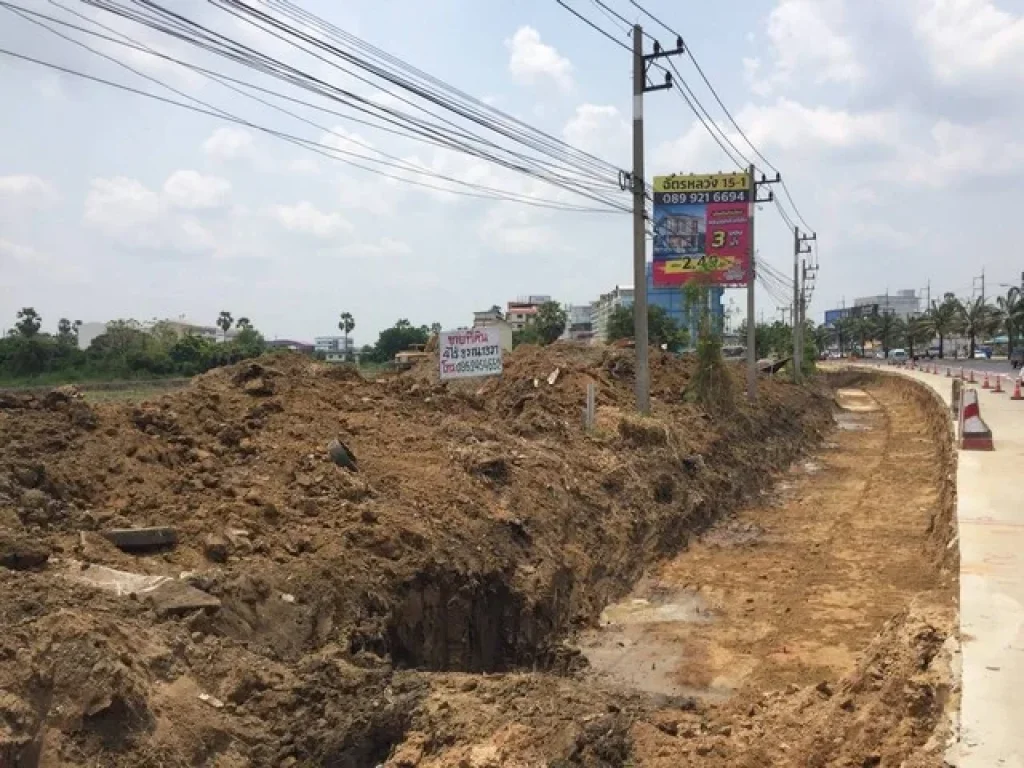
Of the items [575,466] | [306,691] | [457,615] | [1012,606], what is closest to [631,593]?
[575,466]

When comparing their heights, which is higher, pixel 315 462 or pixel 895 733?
pixel 315 462

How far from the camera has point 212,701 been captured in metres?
4.75

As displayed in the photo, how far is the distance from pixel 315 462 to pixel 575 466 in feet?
16.1

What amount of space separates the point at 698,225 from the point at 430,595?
111 ft

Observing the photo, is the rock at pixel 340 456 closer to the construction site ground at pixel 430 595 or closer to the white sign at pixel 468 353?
the construction site ground at pixel 430 595

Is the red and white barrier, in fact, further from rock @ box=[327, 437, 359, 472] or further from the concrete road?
rock @ box=[327, 437, 359, 472]

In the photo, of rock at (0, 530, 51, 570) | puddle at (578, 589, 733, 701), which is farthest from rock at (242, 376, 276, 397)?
rock at (0, 530, 51, 570)

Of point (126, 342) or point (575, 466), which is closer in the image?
point (575, 466)

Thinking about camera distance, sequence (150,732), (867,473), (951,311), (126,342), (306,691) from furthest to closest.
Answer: (951,311) < (126,342) < (867,473) < (306,691) < (150,732)

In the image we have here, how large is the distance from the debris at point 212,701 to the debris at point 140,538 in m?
1.99

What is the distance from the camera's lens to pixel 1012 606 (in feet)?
19.7

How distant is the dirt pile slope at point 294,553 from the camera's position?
14.8 feet

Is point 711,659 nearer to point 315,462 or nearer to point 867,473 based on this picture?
point 315,462

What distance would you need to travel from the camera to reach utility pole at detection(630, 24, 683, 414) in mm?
16734
